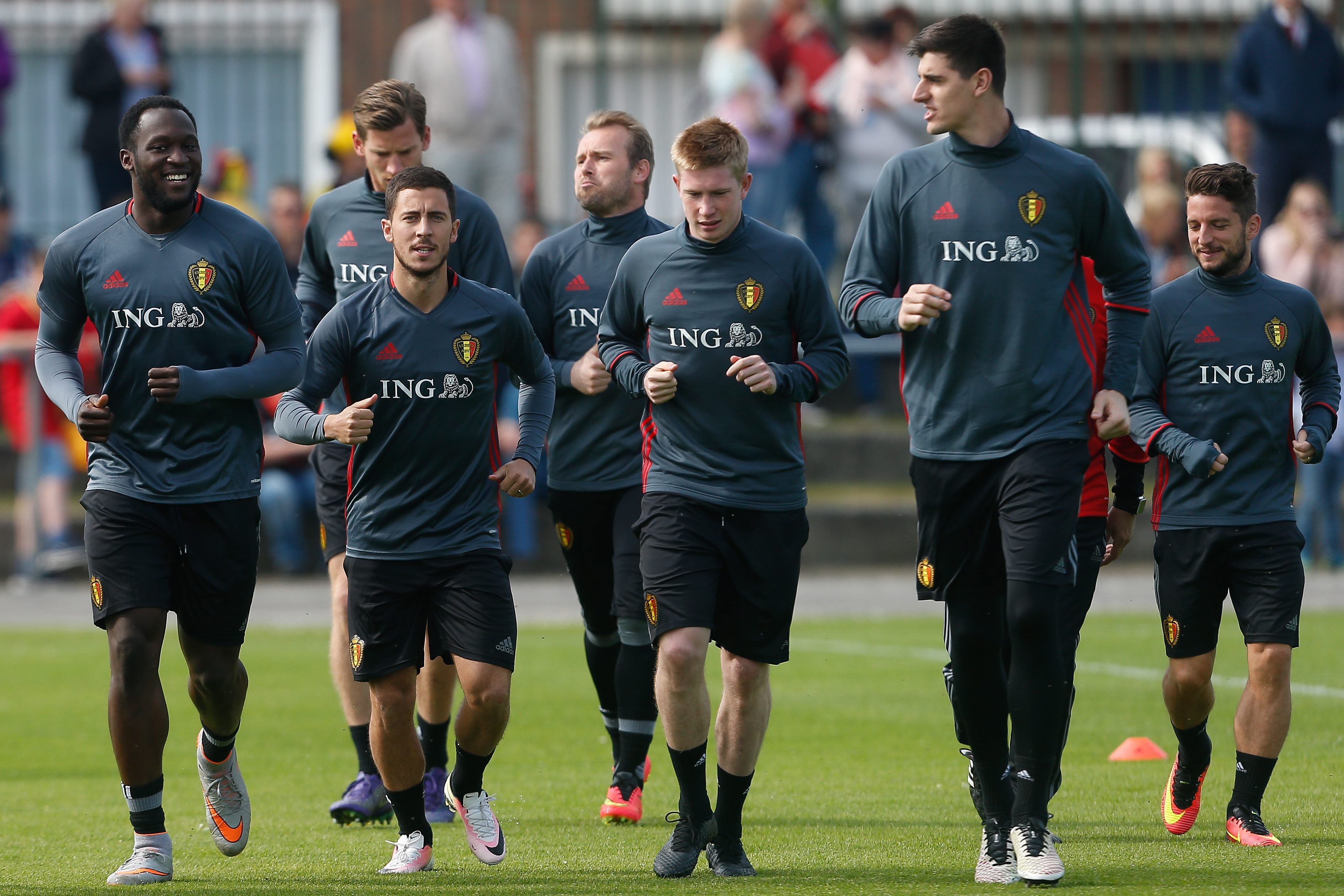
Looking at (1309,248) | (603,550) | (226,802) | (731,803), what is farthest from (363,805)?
(1309,248)

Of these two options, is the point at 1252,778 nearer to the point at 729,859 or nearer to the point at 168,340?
the point at 729,859

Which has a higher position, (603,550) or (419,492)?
(419,492)

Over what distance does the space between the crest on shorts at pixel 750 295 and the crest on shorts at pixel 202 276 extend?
70.8 inches

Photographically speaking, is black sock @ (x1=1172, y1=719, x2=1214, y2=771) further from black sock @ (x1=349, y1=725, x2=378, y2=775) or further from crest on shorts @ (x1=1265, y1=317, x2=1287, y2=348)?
black sock @ (x1=349, y1=725, x2=378, y2=775)

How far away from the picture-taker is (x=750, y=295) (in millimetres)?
6840

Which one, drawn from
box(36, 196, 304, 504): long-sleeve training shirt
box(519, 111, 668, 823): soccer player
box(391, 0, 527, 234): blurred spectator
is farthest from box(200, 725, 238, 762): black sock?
box(391, 0, 527, 234): blurred spectator

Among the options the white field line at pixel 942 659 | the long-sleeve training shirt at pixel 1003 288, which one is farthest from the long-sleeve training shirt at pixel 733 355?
the white field line at pixel 942 659

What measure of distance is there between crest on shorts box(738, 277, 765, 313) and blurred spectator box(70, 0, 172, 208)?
10.8 m

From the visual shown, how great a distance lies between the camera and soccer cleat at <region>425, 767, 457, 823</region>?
804 cm

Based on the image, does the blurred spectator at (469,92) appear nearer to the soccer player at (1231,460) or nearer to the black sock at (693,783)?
the soccer player at (1231,460)

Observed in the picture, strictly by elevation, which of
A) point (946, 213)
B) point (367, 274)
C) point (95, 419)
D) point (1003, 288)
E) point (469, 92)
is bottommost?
point (95, 419)

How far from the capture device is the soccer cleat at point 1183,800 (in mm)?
7285

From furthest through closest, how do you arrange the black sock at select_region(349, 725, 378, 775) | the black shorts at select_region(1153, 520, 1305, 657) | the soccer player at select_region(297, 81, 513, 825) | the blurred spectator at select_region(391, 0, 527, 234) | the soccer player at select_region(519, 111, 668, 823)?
the blurred spectator at select_region(391, 0, 527, 234)
the black sock at select_region(349, 725, 378, 775)
the soccer player at select_region(519, 111, 668, 823)
the soccer player at select_region(297, 81, 513, 825)
the black shorts at select_region(1153, 520, 1305, 657)

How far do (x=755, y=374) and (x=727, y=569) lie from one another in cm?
73
